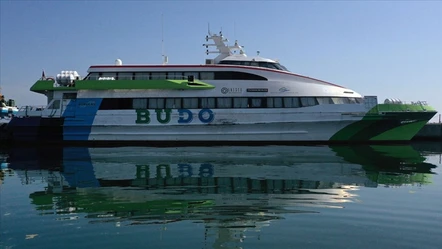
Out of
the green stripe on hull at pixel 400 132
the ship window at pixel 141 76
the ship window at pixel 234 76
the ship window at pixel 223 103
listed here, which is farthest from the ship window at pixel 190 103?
the green stripe on hull at pixel 400 132

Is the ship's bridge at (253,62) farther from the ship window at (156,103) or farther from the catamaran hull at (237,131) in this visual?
the ship window at (156,103)

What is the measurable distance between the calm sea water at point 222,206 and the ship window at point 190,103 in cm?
984

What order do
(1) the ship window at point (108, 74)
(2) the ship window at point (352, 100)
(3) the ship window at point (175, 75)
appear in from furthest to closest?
(1) the ship window at point (108, 74)
(3) the ship window at point (175, 75)
(2) the ship window at point (352, 100)

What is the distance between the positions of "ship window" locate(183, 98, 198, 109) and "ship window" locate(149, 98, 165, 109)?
128cm

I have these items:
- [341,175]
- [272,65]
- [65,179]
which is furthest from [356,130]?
[65,179]

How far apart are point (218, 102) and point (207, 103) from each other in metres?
0.64

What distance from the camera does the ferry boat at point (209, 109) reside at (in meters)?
22.8

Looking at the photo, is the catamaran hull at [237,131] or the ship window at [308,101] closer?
the catamaran hull at [237,131]

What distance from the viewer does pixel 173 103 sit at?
23.4 metres

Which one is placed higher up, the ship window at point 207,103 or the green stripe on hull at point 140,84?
the green stripe on hull at point 140,84

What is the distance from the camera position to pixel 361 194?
8.70 m

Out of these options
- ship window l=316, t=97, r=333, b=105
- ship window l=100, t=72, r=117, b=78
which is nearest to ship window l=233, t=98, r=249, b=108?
ship window l=316, t=97, r=333, b=105

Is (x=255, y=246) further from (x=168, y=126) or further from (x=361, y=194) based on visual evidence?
(x=168, y=126)

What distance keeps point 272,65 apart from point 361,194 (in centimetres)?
1652
